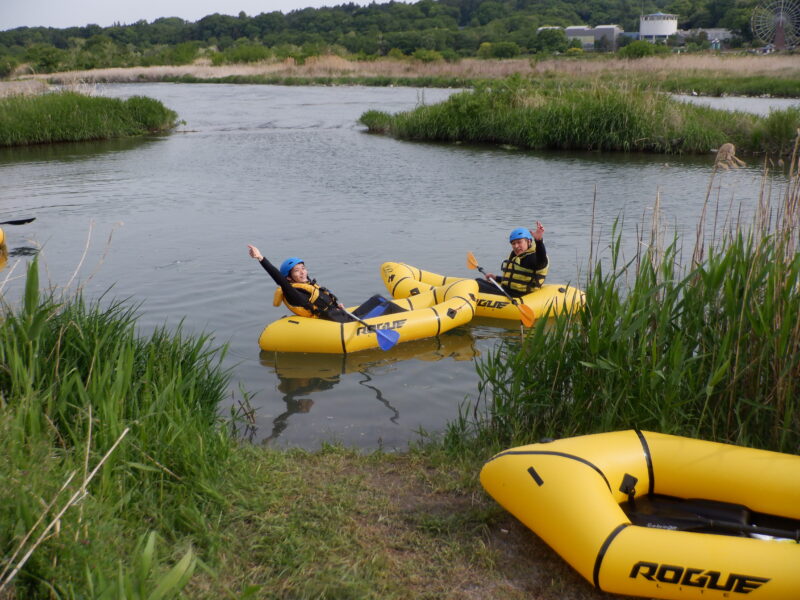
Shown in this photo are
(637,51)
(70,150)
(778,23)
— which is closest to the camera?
(70,150)

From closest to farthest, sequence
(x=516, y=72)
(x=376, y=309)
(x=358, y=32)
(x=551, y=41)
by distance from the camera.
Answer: (x=376, y=309), (x=516, y=72), (x=551, y=41), (x=358, y=32)

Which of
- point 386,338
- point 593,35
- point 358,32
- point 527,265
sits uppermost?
point 358,32

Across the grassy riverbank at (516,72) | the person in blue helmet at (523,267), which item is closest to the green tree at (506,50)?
the grassy riverbank at (516,72)

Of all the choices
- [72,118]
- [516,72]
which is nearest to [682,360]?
[72,118]

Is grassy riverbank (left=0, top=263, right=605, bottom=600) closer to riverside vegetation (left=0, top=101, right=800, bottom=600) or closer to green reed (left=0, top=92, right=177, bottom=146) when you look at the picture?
riverside vegetation (left=0, top=101, right=800, bottom=600)

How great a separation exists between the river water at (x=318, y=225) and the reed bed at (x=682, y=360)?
1.92 ft

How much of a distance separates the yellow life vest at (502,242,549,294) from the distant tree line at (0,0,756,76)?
1589 inches

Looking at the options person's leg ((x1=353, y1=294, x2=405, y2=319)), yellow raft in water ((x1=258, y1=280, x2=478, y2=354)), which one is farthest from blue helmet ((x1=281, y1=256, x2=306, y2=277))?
person's leg ((x1=353, y1=294, x2=405, y2=319))

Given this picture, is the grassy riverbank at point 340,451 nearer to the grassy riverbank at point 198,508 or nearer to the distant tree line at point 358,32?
the grassy riverbank at point 198,508

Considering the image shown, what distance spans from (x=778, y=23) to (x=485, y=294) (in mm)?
47940

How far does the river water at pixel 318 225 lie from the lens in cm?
573

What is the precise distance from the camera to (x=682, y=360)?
371 centimetres

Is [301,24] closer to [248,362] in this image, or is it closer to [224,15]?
[224,15]

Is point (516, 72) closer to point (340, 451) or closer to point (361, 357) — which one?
point (361, 357)
